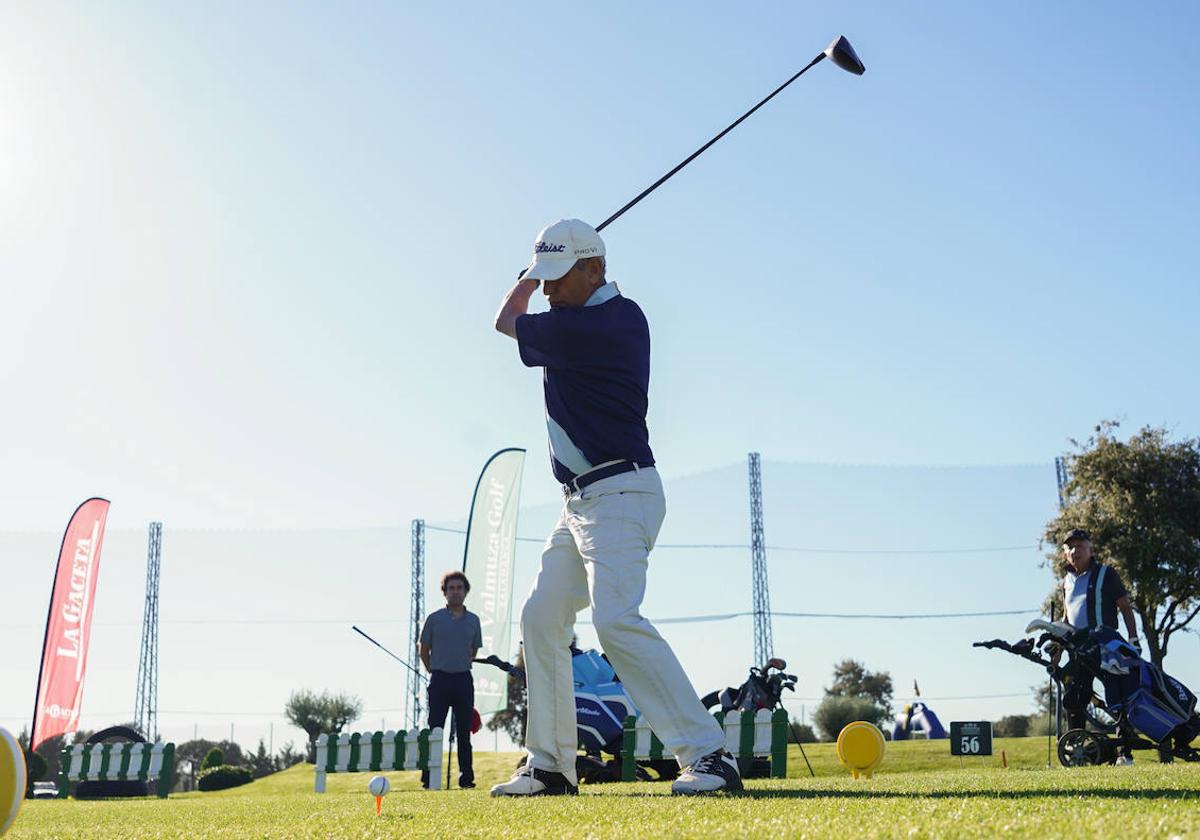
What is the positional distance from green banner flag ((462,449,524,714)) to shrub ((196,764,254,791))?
8.14 metres

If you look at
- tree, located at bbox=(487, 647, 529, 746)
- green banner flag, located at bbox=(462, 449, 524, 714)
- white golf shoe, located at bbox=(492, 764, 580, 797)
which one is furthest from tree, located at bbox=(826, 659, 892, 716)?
white golf shoe, located at bbox=(492, 764, 580, 797)

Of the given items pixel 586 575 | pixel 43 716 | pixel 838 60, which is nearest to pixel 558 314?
→ pixel 586 575

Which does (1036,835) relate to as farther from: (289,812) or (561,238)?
(289,812)

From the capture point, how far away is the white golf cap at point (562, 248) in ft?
15.9

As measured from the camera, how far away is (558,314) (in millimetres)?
4742

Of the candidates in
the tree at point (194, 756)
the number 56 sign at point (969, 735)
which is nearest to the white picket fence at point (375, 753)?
the number 56 sign at point (969, 735)

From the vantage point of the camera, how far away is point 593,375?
15.8 ft

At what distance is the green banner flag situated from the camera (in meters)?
21.0

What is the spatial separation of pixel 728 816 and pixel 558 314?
7.28ft

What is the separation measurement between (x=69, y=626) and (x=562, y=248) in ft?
60.1

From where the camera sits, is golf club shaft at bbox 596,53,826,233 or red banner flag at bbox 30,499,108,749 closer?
golf club shaft at bbox 596,53,826,233

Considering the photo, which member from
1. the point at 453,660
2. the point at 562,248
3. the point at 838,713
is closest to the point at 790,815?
the point at 562,248

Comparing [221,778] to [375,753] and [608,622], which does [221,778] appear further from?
[608,622]

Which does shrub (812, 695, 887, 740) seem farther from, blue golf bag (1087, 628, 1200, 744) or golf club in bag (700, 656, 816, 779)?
blue golf bag (1087, 628, 1200, 744)
